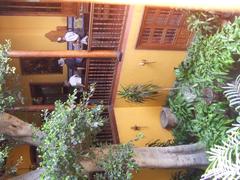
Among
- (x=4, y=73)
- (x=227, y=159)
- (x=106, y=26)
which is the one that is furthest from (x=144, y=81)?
(x=227, y=159)

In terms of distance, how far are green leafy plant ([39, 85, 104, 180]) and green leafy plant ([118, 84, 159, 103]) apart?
5.27ft

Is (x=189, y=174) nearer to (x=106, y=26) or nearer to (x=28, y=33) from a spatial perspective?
(x=106, y=26)

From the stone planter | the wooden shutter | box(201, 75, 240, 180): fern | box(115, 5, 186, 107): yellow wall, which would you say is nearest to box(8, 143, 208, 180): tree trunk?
box(201, 75, 240, 180): fern

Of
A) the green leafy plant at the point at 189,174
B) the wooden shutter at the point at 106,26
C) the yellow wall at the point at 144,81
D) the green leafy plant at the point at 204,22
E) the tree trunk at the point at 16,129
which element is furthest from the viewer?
the yellow wall at the point at 144,81

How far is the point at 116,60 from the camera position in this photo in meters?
4.87

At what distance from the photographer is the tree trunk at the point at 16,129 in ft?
11.6

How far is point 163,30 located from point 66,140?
2272 mm

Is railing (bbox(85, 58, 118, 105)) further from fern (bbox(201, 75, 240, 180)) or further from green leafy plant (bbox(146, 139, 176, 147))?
fern (bbox(201, 75, 240, 180))

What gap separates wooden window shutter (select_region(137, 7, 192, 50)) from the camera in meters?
4.47

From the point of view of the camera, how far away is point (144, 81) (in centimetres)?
516

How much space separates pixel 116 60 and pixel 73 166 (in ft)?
7.00

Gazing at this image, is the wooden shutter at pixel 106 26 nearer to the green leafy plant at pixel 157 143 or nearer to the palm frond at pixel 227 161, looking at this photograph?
the green leafy plant at pixel 157 143

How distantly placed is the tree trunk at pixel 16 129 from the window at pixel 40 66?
5.86ft

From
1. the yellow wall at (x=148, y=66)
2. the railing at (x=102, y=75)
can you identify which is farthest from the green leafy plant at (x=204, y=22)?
the railing at (x=102, y=75)
